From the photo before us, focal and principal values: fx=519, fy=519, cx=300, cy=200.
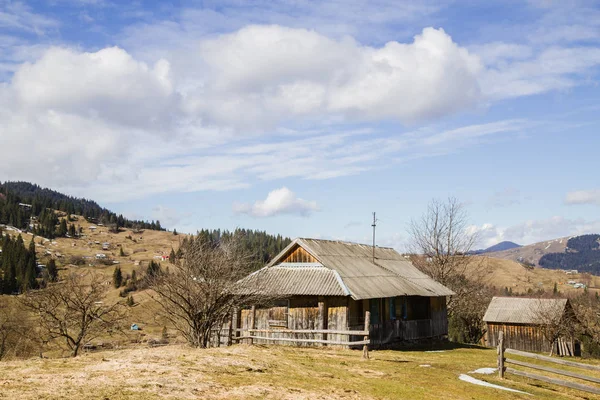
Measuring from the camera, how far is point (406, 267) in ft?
136

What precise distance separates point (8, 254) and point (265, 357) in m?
147

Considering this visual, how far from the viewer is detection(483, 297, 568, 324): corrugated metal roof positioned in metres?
48.2

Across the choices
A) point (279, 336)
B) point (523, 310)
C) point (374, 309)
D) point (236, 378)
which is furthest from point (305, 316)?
point (523, 310)

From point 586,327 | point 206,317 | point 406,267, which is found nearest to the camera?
point 206,317

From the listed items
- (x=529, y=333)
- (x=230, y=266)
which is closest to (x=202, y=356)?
(x=230, y=266)

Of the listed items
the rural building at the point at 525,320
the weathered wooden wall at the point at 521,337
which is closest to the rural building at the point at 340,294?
the rural building at the point at 525,320

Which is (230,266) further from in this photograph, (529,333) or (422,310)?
Result: (529,333)

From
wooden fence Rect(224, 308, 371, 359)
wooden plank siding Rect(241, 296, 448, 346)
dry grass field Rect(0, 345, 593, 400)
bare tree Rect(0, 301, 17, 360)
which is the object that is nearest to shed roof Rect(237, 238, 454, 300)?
wooden plank siding Rect(241, 296, 448, 346)

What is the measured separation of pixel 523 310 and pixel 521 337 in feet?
8.95

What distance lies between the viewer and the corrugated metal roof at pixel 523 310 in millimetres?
48156

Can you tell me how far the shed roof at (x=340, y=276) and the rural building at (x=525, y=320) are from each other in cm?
1616

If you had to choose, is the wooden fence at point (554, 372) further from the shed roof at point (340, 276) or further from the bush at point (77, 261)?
the bush at point (77, 261)

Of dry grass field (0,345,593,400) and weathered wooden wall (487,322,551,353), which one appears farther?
weathered wooden wall (487,322,551,353)

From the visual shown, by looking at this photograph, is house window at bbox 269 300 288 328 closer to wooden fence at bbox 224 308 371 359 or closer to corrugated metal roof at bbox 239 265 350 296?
wooden fence at bbox 224 308 371 359
